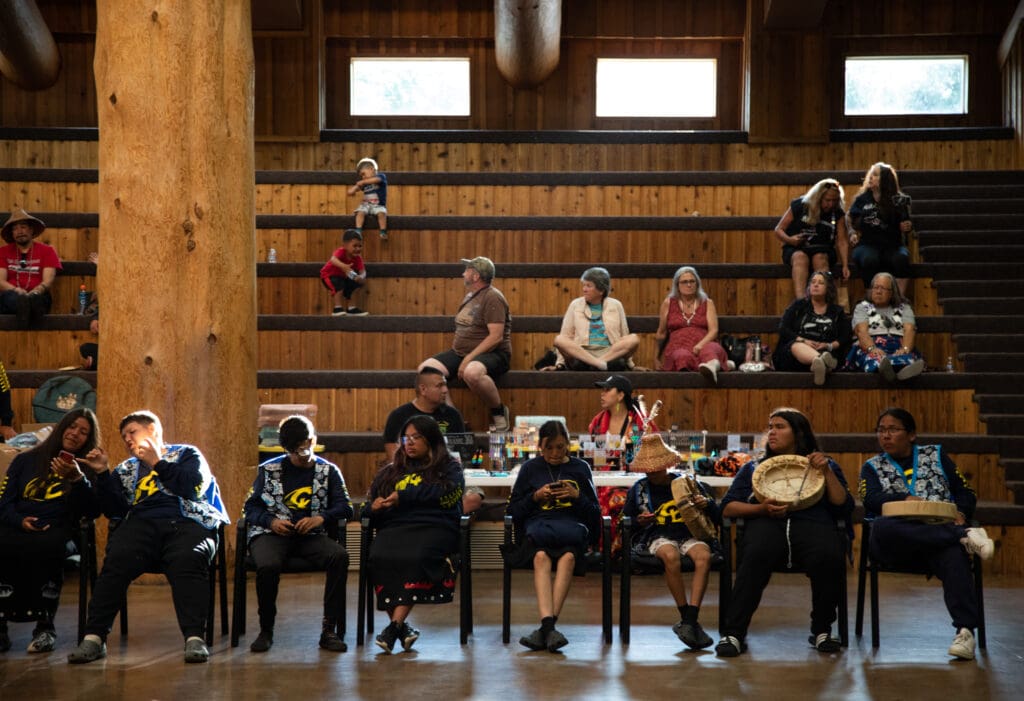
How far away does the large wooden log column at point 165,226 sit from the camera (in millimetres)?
6469

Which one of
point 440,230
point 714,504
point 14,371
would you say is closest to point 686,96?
point 440,230

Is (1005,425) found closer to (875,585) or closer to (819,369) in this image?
(819,369)

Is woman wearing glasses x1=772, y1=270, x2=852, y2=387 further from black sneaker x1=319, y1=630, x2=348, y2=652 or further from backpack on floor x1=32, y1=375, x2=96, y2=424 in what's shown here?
backpack on floor x1=32, y1=375, x2=96, y2=424

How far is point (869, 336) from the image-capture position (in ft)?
27.2

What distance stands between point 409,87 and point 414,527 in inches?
333

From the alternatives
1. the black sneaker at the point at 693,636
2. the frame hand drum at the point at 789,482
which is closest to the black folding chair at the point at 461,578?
the black sneaker at the point at 693,636

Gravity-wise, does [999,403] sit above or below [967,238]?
below

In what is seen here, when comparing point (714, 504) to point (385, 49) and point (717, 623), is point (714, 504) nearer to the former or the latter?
point (717, 623)

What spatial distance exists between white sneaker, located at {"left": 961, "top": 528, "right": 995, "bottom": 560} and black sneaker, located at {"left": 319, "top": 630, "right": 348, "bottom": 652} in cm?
254

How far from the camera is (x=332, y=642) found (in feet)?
16.8

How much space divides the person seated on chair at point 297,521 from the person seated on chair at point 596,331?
309cm

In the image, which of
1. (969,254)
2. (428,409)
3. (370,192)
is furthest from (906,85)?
(428,409)

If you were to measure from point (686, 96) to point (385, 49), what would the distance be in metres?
3.09

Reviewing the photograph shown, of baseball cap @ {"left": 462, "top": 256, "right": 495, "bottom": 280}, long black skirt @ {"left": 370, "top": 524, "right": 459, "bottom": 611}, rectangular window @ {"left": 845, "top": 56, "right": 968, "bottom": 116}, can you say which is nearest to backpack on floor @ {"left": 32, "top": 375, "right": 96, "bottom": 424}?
baseball cap @ {"left": 462, "top": 256, "right": 495, "bottom": 280}
